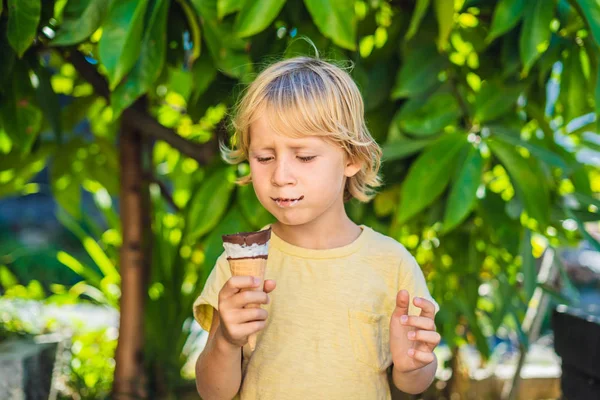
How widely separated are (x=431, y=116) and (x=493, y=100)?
0.55 ft

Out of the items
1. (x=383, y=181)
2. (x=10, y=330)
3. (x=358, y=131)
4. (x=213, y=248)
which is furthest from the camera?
(x=10, y=330)

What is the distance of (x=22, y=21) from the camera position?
161 cm

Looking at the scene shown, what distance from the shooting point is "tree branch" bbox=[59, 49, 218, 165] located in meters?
2.17

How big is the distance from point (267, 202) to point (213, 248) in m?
0.61

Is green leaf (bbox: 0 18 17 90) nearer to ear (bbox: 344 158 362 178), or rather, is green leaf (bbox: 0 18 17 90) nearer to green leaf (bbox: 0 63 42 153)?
green leaf (bbox: 0 63 42 153)

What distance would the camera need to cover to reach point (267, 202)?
1372mm

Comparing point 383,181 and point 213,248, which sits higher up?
point 383,181

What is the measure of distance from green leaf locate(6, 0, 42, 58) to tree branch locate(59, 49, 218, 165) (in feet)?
1.75

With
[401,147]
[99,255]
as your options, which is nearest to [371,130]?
[401,147]

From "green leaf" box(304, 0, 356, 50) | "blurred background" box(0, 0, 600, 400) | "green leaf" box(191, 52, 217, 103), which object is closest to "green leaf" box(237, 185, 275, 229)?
"blurred background" box(0, 0, 600, 400)

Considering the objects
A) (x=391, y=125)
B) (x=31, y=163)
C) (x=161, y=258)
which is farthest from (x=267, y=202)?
(x=161, y=258)

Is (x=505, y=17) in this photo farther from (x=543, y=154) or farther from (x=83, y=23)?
(x=83, y=23)

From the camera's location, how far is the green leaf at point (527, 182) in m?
1.84

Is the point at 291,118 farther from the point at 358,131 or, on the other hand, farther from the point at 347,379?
the point at 347,379
